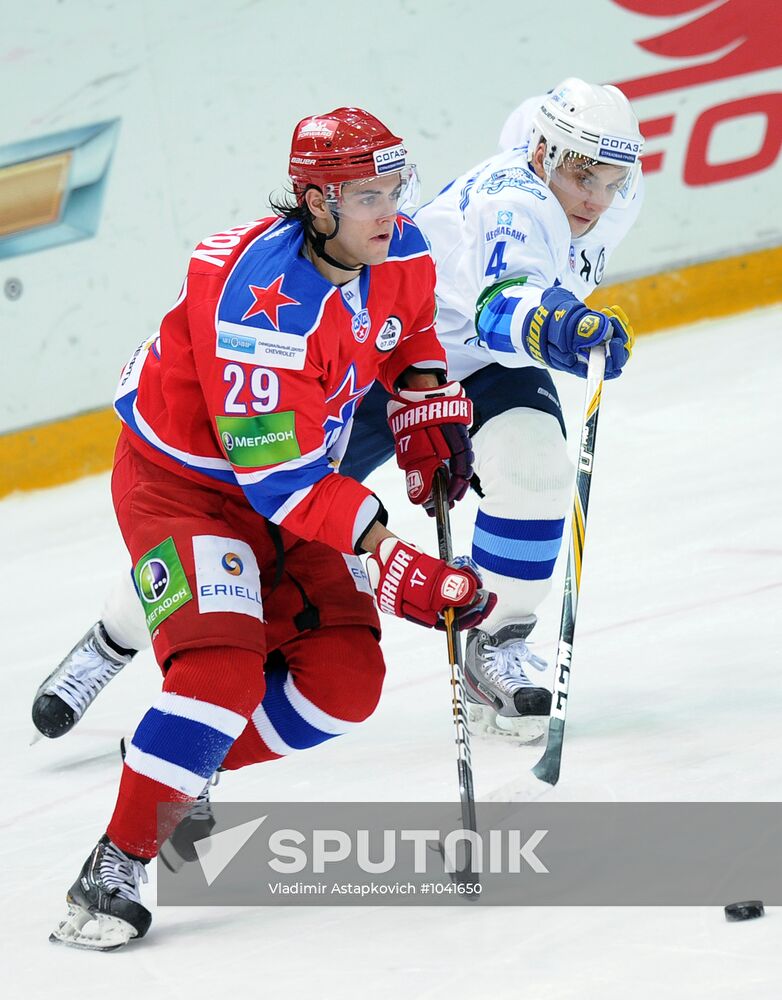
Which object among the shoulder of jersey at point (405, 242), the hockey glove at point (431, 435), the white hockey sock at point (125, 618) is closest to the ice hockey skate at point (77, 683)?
the white hockey sock at point (125, 618)

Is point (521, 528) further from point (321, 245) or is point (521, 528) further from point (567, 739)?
point (321, 245)

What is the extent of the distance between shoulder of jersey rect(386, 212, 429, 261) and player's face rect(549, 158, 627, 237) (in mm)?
490

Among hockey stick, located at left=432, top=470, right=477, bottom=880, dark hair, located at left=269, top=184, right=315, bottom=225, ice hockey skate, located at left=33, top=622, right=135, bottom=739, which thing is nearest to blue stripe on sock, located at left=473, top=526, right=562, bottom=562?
hockey stick, located at left=432, top=470, right=477, bottom=880

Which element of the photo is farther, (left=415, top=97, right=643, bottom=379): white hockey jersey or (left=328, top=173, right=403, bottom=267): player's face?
(left=415, top=97, right=643, bottom=379): white hockey jersey

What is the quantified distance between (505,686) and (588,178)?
35.3 inches

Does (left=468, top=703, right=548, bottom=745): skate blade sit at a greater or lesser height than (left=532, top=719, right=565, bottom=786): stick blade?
lesser

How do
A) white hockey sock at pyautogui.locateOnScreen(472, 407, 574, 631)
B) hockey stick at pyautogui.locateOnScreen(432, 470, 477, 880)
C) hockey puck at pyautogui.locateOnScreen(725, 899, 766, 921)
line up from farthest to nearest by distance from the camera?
1. white hockey sock at pyautogui.locateOnScreen(472, 407, 574, 631)
2. hockey stick at pyautogui.locateOnScreen(432, 470, 477, 880)
3. hockey puck at pyautogui.locateOnScreen(725, 899, 766, 921)

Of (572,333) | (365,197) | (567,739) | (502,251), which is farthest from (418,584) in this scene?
(502,251)

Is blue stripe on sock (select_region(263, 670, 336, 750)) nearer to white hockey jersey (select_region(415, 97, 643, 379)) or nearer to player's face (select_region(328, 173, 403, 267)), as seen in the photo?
player's face (select_region(328, 173, 403, 267))

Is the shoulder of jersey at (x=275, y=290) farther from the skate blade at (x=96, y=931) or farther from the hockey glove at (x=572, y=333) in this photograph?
the skate blade at (x=96, y=931)

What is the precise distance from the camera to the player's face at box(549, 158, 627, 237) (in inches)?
106

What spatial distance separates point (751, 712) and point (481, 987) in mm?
1048

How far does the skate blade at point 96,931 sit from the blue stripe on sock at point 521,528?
3.52 feet

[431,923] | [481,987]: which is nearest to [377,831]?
[431,923]
